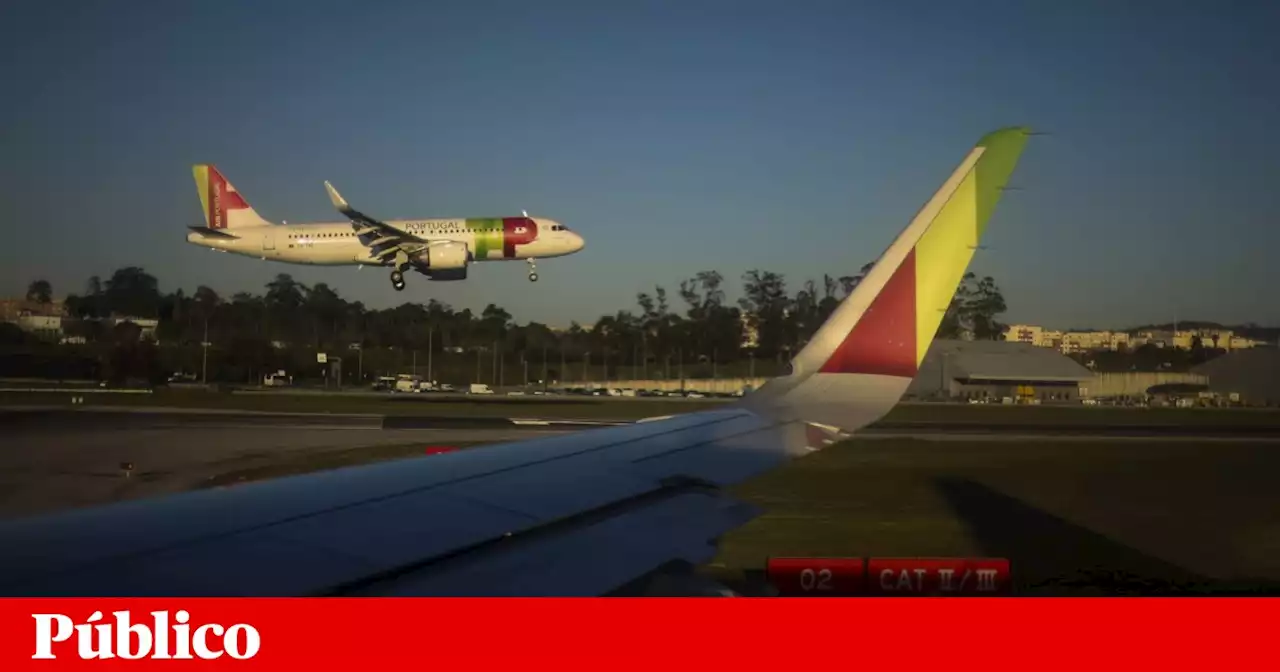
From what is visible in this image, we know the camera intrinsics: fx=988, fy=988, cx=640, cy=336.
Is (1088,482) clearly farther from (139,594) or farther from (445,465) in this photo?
(139,594)

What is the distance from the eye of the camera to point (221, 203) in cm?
1819

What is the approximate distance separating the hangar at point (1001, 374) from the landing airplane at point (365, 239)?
2902cm

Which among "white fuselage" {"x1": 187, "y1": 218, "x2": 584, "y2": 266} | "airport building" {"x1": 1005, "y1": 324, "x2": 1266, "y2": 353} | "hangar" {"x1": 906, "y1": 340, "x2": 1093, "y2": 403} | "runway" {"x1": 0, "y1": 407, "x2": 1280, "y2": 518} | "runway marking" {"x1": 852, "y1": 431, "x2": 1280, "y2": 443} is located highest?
"white fuselage" {"x1": 187, "y1": 218, "x2": 584, "y2": 266}

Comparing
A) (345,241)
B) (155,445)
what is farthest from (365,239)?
(155,445)

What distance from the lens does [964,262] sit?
13.8 ft

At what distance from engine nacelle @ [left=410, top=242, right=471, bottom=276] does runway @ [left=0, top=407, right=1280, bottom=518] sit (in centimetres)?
397

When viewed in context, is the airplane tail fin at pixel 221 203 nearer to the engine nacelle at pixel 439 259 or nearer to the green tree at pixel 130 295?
the engine nacelle at pixel 439 259

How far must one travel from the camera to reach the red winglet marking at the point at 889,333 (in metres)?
4.31

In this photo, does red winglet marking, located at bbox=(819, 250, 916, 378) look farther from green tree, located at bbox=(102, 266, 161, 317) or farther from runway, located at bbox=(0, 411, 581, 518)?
green tree, located at bbox=(102, 266, 161, 317)

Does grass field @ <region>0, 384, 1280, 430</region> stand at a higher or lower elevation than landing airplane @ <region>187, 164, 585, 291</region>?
lower
